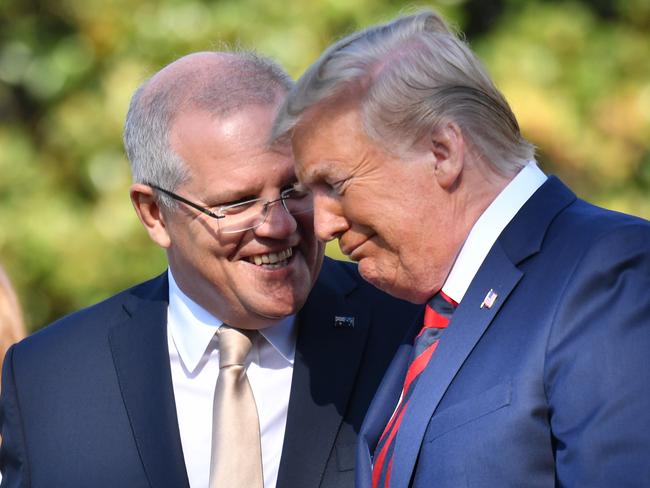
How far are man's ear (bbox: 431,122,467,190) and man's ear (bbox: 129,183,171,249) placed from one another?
1103 mm

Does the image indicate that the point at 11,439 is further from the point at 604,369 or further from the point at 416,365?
the point at 604,369

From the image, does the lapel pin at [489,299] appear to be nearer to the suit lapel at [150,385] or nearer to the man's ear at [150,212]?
the suit lapel at [150,385]

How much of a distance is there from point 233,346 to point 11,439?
0.64 meters

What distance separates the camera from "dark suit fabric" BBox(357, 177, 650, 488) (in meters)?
1.97

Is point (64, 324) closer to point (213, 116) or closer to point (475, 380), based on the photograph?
Answer: point (213, 116)

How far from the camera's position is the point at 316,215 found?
8.10 ft

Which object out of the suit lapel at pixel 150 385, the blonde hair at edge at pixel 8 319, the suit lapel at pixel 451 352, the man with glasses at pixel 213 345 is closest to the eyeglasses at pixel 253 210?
the man with glasses at pixel 213 345

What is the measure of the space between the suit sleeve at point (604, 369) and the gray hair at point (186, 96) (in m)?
1.20

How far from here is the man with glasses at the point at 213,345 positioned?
288 cm

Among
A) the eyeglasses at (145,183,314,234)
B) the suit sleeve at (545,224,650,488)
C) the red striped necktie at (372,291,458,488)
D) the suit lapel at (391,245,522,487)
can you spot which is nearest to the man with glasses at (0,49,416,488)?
the eyeglasses at (145,183,314,234)

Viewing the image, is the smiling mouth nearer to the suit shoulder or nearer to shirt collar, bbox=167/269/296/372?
shirt collar, bbox=167/269/296/372

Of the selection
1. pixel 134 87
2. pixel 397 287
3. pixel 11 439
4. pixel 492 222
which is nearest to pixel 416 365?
pixel 397 287

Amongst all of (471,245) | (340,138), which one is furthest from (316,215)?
(471,245)

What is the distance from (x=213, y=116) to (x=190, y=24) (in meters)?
3.05
